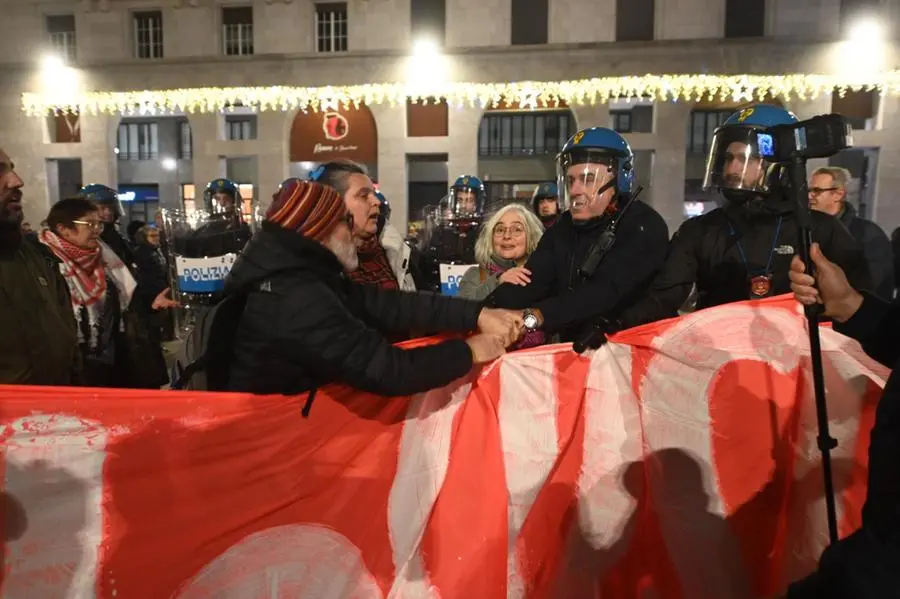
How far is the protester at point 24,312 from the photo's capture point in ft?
11.0

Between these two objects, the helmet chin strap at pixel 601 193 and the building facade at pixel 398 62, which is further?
the building facade at pixel 398 62

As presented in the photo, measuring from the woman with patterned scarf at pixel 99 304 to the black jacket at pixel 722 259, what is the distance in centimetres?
392

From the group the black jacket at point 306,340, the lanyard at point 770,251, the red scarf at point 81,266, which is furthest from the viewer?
the red scarf at point 81,266

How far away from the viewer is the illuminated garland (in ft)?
62.4

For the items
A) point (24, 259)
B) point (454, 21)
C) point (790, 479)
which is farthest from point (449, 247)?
point (454, 21)

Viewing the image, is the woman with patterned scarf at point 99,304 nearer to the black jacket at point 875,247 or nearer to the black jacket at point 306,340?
the black jacket at point 306,340

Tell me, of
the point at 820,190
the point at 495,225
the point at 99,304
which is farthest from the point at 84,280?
the point at 820,190

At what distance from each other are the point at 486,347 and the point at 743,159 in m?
1.87

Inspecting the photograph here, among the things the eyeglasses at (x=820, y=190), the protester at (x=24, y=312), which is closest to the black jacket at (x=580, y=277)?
the protester at (x=24, y=312)

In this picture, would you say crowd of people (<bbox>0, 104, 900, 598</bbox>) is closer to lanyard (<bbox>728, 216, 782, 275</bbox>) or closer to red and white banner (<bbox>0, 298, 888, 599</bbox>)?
lanyard (<bbox>728, 216, 782, 275</bbox>)

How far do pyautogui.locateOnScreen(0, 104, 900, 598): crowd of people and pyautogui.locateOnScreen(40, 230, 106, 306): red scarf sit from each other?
0.5 inches

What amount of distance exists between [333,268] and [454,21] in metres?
20.1

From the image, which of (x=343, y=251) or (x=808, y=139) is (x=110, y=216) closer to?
(x=343, y=251)

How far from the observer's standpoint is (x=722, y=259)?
353 cm
